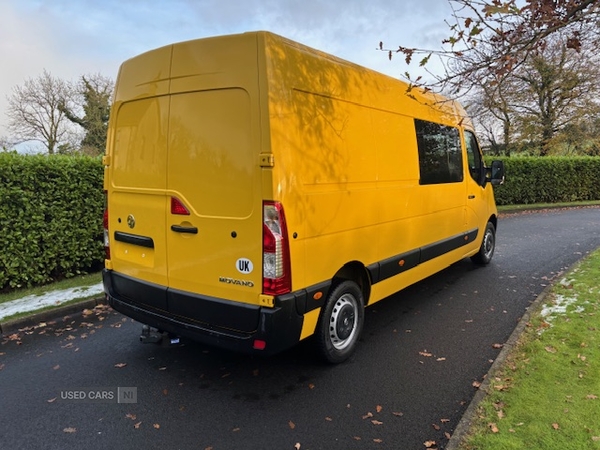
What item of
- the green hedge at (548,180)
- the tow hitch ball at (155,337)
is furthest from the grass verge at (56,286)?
the green hedge at (548,180)

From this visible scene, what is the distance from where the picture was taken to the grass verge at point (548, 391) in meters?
2.58

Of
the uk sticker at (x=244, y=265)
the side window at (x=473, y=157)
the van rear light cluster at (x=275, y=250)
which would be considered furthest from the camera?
the side window at (x=473, y=157)

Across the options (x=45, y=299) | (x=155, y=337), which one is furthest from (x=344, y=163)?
(x=45, y=299)

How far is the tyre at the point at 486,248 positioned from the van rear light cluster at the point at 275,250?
5205 mm

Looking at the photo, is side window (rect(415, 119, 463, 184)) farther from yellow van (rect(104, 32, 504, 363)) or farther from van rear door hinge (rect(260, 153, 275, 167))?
van rear door hinge (rect(260, 153, 275, 167))

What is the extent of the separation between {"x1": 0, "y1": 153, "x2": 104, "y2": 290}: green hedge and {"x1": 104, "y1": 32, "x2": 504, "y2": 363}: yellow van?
2.58 metres

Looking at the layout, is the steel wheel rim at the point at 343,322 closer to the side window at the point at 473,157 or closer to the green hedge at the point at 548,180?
the side window at the point at 473,157

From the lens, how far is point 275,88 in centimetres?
292

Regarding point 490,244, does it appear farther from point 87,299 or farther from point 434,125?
point 87,299

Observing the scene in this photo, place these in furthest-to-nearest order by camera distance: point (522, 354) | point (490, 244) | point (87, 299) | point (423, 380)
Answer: point (490, 244), point (87, 299), point (522, 354), point (423, 380)

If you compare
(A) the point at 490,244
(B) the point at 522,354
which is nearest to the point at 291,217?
(B) the point at 522,354

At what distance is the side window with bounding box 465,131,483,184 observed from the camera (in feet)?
20.4

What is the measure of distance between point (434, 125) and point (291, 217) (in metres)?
2.99

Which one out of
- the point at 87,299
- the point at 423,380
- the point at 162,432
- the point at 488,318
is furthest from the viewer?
the point at 87,299
